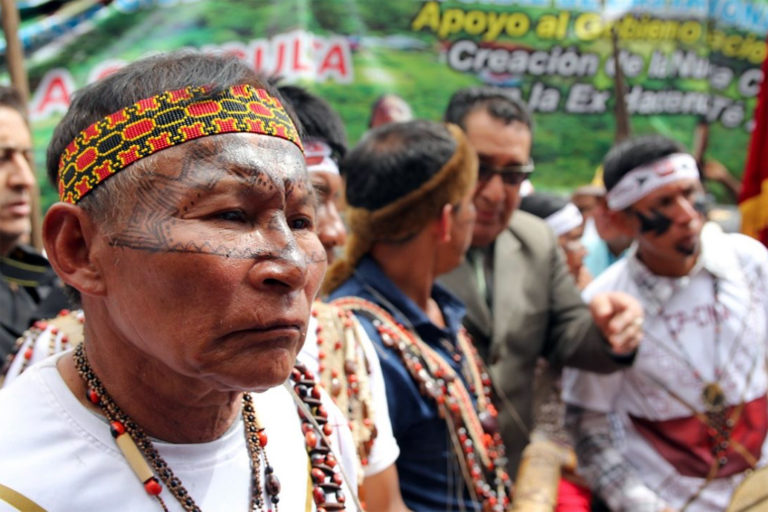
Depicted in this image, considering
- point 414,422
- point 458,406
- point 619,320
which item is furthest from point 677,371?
point 414,422

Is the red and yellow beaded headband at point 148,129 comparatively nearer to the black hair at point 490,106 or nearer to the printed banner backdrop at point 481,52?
the black hair at point 490,106

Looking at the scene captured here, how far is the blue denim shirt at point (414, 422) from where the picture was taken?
234 centimetres

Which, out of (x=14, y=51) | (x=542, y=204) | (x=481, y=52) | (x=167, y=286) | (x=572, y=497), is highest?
(x=167, y=286)

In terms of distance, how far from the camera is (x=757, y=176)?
4.50 metres

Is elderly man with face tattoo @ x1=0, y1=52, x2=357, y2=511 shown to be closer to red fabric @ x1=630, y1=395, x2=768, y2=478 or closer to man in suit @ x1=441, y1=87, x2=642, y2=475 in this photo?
man in suit @ x1=441, y1=87, x2=642, y2=475

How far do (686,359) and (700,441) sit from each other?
35 centimetres

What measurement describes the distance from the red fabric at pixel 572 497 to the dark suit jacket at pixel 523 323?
0.40 metres

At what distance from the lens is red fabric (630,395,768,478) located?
330cm

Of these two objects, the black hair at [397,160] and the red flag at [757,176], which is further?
the red flag at [757,176]

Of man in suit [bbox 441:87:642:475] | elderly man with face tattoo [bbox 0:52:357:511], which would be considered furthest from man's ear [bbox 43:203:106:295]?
man in suit [bbox 441:87:642:475]

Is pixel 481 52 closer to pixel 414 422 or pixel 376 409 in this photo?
pixel 414 422

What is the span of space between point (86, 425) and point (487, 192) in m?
2.29

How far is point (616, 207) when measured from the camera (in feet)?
12.2

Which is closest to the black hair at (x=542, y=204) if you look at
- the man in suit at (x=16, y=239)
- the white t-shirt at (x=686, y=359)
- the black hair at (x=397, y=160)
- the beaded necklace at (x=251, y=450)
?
the white t-shirt at (x=686, y=359)
